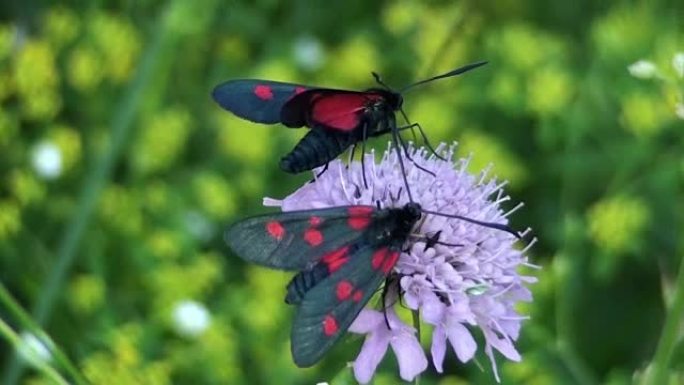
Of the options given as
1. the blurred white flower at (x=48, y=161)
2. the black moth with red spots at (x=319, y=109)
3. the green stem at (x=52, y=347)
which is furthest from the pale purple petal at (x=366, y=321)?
the blurred white flower at (x=48, y=161)

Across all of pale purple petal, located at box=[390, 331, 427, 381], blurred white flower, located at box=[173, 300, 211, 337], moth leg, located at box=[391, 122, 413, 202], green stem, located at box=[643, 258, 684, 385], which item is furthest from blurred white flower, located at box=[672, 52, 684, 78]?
blurred white flower, located at box=[173, 300, 211, 337]

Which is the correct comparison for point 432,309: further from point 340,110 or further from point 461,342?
point 340,110

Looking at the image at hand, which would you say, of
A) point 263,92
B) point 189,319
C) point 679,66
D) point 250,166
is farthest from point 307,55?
point 263,92

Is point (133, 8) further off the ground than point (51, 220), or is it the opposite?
point (133, 8)

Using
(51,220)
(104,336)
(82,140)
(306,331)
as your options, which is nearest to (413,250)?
(306,331)

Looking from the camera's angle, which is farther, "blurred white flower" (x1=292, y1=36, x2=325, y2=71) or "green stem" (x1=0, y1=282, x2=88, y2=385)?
"blurred white flower" (x1=292, y1=36, x2=325, y2=71)

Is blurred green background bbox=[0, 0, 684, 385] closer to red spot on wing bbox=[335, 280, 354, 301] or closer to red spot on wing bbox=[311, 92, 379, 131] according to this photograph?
red spot on wing bbox=[311, 92, 379, 131]

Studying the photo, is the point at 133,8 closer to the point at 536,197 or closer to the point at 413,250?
the point at 536,197
